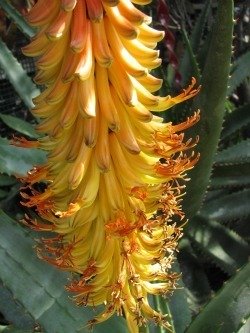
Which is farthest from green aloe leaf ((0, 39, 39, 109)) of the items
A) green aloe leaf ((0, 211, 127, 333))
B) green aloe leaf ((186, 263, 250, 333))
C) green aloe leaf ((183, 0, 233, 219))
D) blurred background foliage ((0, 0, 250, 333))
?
green aloe leaf ((186, 263, 250, 333))

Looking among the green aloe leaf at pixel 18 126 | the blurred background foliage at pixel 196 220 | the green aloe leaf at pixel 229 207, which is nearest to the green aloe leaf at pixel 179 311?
the blurred background foliage at pixel 196 220

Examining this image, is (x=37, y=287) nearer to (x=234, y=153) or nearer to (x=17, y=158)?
(x=17, y=158)

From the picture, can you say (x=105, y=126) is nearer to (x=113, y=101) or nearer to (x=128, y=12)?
(x=113, y=101)

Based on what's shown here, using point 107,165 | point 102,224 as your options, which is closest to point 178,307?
point 102,224

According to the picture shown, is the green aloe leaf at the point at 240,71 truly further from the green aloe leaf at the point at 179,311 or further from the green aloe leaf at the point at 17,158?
the green aloe leaf at the point at 179,311

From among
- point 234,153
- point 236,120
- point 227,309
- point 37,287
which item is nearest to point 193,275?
point 234,153

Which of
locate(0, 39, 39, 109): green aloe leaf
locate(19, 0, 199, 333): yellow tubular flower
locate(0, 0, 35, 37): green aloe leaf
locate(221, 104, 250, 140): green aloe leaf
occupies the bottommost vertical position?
locate(221, 104, 250, 140): green aloe leaf

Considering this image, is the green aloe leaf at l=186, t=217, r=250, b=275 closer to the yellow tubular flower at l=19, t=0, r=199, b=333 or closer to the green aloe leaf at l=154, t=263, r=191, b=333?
the green aloe leaf at l=154, t=263, r=191, b=333

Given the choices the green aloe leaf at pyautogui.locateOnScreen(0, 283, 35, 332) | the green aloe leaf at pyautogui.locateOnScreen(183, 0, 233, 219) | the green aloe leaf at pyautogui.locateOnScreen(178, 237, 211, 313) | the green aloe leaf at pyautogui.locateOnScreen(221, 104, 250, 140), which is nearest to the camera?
the green aloe leaf at pyautogui.locateOnScreen(183, 0, 233, 219)
